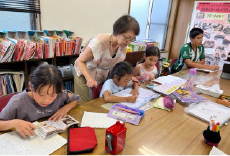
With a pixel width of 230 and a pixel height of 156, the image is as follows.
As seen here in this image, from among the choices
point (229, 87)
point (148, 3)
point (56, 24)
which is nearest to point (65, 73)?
point (56, 24)

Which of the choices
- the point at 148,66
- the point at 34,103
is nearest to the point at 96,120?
the point at 34,103

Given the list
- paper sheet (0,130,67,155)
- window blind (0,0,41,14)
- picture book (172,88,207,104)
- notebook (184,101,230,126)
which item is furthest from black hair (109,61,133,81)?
window blind (0,0,41,14)

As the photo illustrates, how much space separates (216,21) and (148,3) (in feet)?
5.00

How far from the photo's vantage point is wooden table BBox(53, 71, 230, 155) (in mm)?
853

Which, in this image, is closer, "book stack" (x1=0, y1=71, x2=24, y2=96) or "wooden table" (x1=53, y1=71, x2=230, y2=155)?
"wooden table" (x1=53, y1=71, x2=230, y2=155)

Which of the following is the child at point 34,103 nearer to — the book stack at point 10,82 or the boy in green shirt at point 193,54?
the book stack at point 10,82

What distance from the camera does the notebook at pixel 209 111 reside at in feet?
3.87

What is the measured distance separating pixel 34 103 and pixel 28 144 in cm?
26

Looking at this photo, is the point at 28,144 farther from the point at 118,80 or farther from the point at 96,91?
the point at 118,80

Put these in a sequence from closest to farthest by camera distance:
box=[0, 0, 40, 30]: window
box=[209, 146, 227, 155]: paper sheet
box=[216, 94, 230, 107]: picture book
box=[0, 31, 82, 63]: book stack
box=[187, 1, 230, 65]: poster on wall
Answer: box=[209, 146, 227, 155]: paper sheet
box=[216, 94, 230, 107]: picture book
box=[0, 31, 82, 63]: book stack
box=[0, 0, 40, 30]: window
box=[187, 1, 230, 65]: poster on wall

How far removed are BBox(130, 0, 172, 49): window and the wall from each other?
26 centimetres

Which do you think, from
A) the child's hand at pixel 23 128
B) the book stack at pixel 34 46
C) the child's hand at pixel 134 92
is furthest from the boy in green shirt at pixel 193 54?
the child's hand at pixel 23 128

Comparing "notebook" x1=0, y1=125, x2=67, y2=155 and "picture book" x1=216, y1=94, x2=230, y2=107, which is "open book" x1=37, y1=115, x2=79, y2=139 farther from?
"picture book" x1=216, y1=94, x2=230, y2=107

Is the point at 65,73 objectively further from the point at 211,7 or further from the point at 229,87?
the point at 211,7
